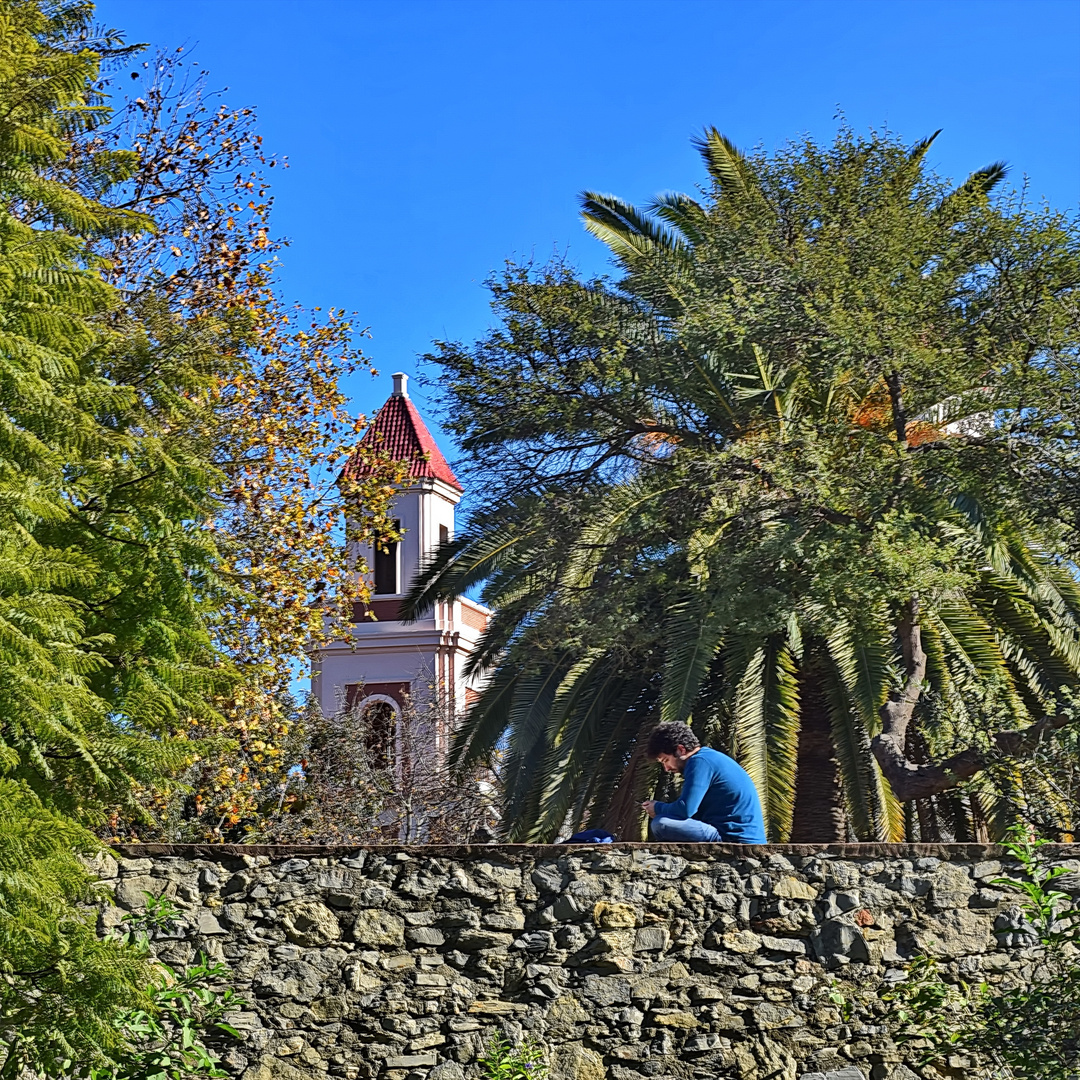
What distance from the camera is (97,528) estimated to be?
6.33 metres

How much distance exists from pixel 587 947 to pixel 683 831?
0.76 m

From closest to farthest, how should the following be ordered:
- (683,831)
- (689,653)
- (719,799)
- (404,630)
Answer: (683,831), (719,799), (689,653), (404,630)

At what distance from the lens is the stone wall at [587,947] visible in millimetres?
6117

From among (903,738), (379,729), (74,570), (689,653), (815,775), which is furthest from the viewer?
(379,729)

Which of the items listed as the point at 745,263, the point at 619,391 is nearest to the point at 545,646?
the point at 619,391

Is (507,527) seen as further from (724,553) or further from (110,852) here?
(110,852)

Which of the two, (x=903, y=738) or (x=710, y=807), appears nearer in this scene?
(x=710, y=807)

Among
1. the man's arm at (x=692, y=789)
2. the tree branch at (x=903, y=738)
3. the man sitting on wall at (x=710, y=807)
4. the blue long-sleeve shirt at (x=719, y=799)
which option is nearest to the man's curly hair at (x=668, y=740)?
the man sitting on wall at (x=710, y=807)

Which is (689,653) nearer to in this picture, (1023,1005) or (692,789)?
(692,789)

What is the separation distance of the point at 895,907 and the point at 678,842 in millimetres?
1038

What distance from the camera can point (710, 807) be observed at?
6.82m

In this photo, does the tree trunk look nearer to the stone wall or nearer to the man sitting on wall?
the man sitting on wall

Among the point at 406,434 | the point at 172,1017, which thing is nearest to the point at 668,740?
the point at 172,1017

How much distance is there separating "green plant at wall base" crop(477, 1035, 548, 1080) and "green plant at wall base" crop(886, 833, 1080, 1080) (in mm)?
1631
